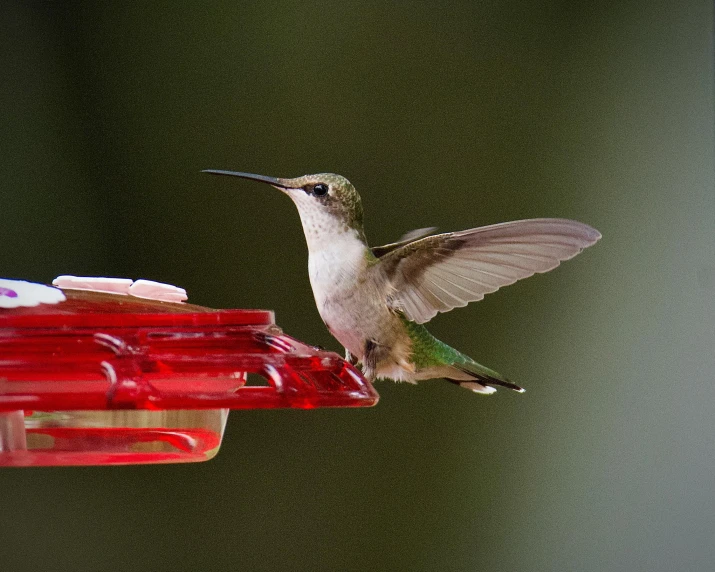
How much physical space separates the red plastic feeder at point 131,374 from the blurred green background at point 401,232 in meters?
1.77

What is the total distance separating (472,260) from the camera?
60.4 inches

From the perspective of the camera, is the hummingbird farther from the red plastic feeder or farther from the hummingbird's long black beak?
the red plastic feeder

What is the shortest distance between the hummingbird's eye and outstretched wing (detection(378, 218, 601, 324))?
170 millimetres

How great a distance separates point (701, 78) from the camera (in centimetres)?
332

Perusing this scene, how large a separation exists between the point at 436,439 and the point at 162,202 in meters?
1.30

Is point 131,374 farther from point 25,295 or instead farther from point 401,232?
point 401,232

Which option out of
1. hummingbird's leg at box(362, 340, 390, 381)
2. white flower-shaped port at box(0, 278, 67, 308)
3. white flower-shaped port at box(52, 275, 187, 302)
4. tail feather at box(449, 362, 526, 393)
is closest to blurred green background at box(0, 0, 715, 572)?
tail feather at box(449, 362, 526, 393)

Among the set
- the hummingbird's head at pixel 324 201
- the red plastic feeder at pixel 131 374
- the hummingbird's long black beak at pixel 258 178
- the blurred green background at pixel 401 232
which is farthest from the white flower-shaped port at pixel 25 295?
the blurred green background at pixel 401 232

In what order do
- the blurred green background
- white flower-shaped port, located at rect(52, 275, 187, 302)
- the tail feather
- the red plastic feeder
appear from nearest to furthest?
the red plastic feeder → white flower-shaped port, located at rect(52, 275, 187, 302) → the tail feather → the blurred green background

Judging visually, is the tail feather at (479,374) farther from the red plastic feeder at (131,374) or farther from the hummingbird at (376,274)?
the red plastic feeder at (131,374)

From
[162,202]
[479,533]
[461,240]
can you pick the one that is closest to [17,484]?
[162,202]

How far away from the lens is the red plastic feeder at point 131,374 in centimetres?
88

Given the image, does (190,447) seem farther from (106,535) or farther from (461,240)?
(106,535)

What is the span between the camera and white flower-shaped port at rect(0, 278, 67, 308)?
3.46 ft
